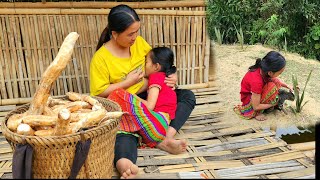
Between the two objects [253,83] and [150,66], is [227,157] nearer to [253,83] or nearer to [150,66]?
[150,66]

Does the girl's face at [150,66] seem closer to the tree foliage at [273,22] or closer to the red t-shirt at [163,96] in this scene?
the red t-shirt at [163,96]

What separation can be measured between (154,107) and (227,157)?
1.72 ft

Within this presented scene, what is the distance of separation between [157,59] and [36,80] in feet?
3.62

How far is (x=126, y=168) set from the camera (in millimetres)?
1965

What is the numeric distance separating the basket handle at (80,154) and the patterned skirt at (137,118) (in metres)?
0.62

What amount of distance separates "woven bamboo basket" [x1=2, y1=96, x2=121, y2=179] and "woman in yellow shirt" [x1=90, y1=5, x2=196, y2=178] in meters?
0.30

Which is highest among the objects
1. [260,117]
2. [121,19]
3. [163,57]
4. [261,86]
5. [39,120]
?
[121,19]

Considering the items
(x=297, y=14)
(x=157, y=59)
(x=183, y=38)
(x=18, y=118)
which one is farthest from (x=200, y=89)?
(x=297, y=14)

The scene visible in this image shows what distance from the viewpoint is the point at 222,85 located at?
152 inches

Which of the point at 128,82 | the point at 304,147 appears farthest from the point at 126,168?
the point at 304,147

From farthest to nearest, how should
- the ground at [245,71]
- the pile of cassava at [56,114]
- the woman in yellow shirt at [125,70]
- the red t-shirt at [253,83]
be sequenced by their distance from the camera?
the ground at [245,71]
the red t-shirt at [253,83]
the woman in yellow shirt at [125,70]
the pile of cassava at [56,114]

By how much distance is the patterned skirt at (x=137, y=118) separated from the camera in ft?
7.44

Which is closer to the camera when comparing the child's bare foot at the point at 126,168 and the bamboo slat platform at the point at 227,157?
the child's bare foot at the point at 126,168

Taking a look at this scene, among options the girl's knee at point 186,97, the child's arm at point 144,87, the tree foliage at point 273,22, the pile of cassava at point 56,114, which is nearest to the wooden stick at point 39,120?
the pile of cassava at point 56,114
